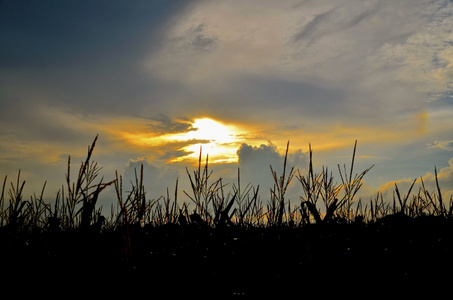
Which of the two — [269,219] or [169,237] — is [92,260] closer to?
[169,237]

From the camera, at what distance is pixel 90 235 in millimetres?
2447

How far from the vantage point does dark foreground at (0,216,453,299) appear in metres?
1.83

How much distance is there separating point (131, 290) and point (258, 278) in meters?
0.72

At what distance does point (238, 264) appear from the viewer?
2248mm

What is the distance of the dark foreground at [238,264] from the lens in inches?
72.2

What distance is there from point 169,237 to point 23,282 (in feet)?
4.32

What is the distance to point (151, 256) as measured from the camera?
95.7 inches

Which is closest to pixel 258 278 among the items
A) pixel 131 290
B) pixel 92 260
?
pixel 131 290

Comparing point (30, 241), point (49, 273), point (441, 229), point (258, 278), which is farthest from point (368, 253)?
point (30, 241)

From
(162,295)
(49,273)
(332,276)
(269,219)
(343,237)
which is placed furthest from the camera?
(269,219)

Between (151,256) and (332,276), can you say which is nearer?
(332,276)

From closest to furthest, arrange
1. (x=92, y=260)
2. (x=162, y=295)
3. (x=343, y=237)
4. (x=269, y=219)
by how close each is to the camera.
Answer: (x=162, y=295) → (x=92, y=260) → (x=343, y=237) → (x=269, y=219)

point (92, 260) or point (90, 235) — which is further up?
point (90, 235)

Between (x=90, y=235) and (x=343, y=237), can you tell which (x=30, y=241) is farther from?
(x=343, y=237)
